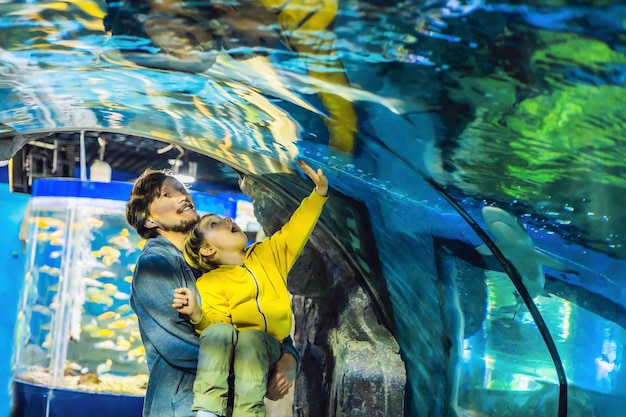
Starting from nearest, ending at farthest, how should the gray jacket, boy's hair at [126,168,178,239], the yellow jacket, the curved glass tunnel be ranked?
the curved glass tunnel → the gray jacket → the yellow jacket → boy's hair at [126,168,178,239]

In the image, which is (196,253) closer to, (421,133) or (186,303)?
(186,303)

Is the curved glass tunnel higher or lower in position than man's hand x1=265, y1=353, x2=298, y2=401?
higher

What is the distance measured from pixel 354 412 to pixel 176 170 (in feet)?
5.05

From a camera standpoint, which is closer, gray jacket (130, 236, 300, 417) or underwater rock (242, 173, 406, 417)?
gray jacket (130, 236, 300, 417)

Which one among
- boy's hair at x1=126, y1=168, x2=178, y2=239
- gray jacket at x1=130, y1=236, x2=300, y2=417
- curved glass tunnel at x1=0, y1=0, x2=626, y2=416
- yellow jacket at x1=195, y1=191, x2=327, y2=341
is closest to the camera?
curved glass tunnel at x1=0, y1=0, x2=626, y2=416

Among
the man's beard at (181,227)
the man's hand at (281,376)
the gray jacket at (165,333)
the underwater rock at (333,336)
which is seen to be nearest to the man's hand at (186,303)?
the gray jacket at (165,333)

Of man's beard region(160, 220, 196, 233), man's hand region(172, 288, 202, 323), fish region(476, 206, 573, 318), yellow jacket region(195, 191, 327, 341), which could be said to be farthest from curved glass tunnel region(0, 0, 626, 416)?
man's hand region(172, 288, 202, 323)

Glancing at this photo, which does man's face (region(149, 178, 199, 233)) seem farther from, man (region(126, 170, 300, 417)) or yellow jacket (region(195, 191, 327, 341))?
yellow jacket (region(195, 191, 327, 341))

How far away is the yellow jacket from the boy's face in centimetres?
A: 7

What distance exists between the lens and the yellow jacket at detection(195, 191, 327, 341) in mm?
3201

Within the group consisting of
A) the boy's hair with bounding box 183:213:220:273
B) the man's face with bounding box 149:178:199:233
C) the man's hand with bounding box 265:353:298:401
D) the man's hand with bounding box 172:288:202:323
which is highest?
the man's face with bounding box 149:178:199:233

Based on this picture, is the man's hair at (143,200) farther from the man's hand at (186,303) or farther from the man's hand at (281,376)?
the man's hand at (281,376)

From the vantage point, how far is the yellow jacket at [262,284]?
10.5 feet

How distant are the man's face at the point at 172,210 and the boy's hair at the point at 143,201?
0.02 metres
